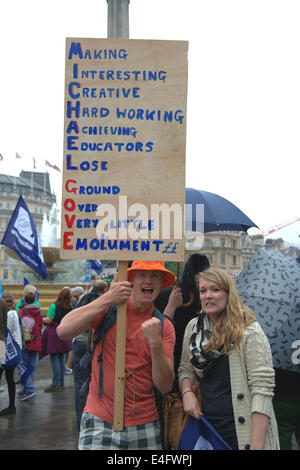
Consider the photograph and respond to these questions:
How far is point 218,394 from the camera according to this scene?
2.89 metres

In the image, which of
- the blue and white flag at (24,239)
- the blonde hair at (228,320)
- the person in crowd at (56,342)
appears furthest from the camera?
the person in crowd at (56,342)

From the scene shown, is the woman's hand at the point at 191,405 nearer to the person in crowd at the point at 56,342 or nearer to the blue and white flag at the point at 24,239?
the blue and white flag at the point at 24,239

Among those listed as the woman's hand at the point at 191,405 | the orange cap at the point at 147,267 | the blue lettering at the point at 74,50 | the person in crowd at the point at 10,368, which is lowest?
the person in crowd at the point at 10,368

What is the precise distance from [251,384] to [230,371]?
0.13 m

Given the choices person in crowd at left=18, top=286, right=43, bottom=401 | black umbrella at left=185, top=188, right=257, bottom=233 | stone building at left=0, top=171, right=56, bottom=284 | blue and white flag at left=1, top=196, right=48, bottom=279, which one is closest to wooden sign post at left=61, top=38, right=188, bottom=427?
black umbrella at left=185, top=188, right=257, bottom=233

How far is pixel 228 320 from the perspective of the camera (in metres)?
2.92

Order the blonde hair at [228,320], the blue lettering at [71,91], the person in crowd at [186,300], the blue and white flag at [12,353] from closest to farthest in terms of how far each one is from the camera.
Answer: the blonde hair at [228,320] < the blue lettering at [71,91] < the person in crowd at [186,300] < the blue and white flag at [12,353]

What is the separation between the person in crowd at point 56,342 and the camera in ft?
30.8

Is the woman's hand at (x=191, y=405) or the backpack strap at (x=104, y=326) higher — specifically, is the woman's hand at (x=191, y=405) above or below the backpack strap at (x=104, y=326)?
below

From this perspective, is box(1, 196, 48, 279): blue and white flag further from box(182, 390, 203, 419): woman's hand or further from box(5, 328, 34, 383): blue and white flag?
box(182, 390, 203, 419): woman's hand

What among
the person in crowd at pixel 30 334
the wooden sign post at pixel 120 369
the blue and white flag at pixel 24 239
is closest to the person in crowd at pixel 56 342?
the person in crowd at pixel 30 334

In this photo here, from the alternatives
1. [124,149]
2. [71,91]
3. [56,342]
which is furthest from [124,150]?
[56,342]

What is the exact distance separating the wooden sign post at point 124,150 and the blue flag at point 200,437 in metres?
0.92

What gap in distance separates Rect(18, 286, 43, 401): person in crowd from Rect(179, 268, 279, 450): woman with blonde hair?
640cm
